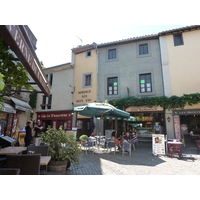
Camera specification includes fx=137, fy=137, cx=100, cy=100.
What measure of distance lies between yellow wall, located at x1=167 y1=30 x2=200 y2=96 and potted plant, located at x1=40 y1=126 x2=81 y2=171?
9528 millimetres

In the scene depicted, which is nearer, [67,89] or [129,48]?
[129,48]

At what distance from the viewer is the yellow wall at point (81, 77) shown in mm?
13243

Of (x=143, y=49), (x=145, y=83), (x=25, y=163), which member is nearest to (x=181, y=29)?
(x=143, y=49)

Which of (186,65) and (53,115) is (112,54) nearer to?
(186,65)

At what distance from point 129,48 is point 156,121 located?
6.94m

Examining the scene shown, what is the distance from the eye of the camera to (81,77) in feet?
46.3

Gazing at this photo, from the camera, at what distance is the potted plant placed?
11.7 feet

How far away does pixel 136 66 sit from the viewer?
12094 mm

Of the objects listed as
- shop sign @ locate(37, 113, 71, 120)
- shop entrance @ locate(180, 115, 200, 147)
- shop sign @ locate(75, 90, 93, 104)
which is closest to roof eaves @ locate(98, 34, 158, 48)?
shop sign @ locate(75, 90, 93, 104)

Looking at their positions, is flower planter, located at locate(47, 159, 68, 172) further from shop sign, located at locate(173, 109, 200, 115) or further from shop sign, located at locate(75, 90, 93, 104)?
shop sign, located at locate(75, 90, 93, 104)

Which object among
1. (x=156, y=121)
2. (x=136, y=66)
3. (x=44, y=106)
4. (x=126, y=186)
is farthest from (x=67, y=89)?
(x=126, y=186)

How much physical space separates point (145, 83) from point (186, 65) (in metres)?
3.25

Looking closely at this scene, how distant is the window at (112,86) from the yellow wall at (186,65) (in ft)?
14.9
